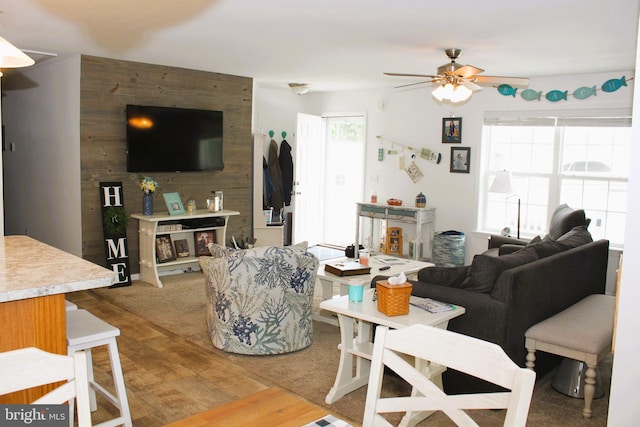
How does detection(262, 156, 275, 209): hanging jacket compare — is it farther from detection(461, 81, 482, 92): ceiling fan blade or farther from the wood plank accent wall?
detection(461, 81, 482, 92): ceiling fan blade

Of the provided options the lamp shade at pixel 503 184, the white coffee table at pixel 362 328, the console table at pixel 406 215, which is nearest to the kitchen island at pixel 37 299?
the white coffee table at pixel 362 328

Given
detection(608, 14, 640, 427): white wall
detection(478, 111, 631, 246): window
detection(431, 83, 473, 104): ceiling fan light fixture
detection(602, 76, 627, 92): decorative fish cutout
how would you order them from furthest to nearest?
detection(478, 111, 631, 246): window < detection(602, 76, 627, 92): decorative fish cutout < detection(431, 83, 473, 104): ceiling fan light fixture < detection(608, 14, 640, 427): white wall

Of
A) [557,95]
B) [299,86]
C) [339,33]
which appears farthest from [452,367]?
[299,86]

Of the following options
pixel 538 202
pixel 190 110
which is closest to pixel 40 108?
pixel 190 110

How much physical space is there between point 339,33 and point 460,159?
318 centimetres

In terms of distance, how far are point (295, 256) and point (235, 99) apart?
3.66 meters

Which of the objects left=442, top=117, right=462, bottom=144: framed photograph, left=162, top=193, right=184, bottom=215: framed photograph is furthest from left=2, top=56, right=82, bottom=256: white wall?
left=442, top=117, right=462, bottom=144: framed photograph

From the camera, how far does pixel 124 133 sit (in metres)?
6.00

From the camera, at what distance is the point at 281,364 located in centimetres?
385

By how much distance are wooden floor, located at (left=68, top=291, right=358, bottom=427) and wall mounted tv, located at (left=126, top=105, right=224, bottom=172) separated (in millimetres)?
2123

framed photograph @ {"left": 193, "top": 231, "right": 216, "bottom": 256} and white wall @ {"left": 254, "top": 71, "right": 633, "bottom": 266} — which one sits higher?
white wall @ {"left": 254, "top": 71, "right": 633, "bottom": 266}

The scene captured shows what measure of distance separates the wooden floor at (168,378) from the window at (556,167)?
13.8 feet

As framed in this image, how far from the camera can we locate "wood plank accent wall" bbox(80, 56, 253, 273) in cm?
576

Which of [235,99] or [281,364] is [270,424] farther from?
[235,99]
